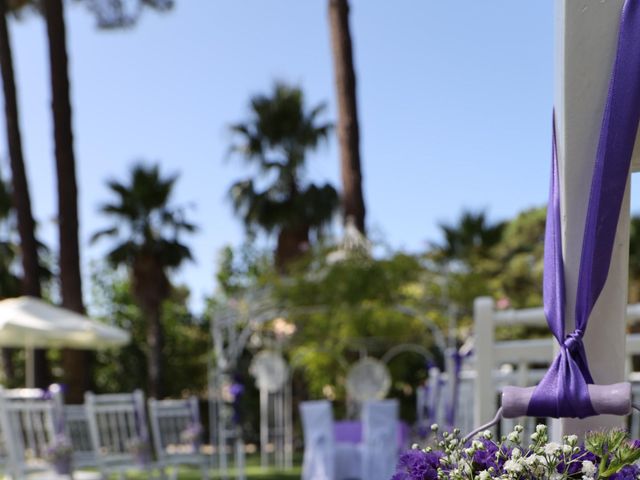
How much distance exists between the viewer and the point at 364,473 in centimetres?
720

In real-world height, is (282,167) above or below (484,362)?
above

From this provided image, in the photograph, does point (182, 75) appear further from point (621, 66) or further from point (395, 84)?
point (621, 66)

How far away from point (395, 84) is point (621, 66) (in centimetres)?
1726

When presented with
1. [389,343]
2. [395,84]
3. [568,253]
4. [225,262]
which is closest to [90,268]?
[225,262]

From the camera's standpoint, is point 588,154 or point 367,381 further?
point 367,381

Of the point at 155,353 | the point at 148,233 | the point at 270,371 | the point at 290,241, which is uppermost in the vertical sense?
the point at 148,233

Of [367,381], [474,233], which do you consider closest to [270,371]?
[367,381]

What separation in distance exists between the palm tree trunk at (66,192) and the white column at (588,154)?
34.0 ft

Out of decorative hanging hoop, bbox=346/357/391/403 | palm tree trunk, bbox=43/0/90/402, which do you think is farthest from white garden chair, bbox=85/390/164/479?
palm tree trunk, bbox=43/0/90/402

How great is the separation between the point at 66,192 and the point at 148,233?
116 inches

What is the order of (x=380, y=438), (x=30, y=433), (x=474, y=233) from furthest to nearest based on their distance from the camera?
(x=474, y=233) < (x=380, y=438) < (x=30, y=433)

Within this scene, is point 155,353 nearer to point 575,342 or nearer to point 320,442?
point 320,442

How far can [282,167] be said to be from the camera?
1486cm

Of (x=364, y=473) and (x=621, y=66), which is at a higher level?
(x=621, y=66)
